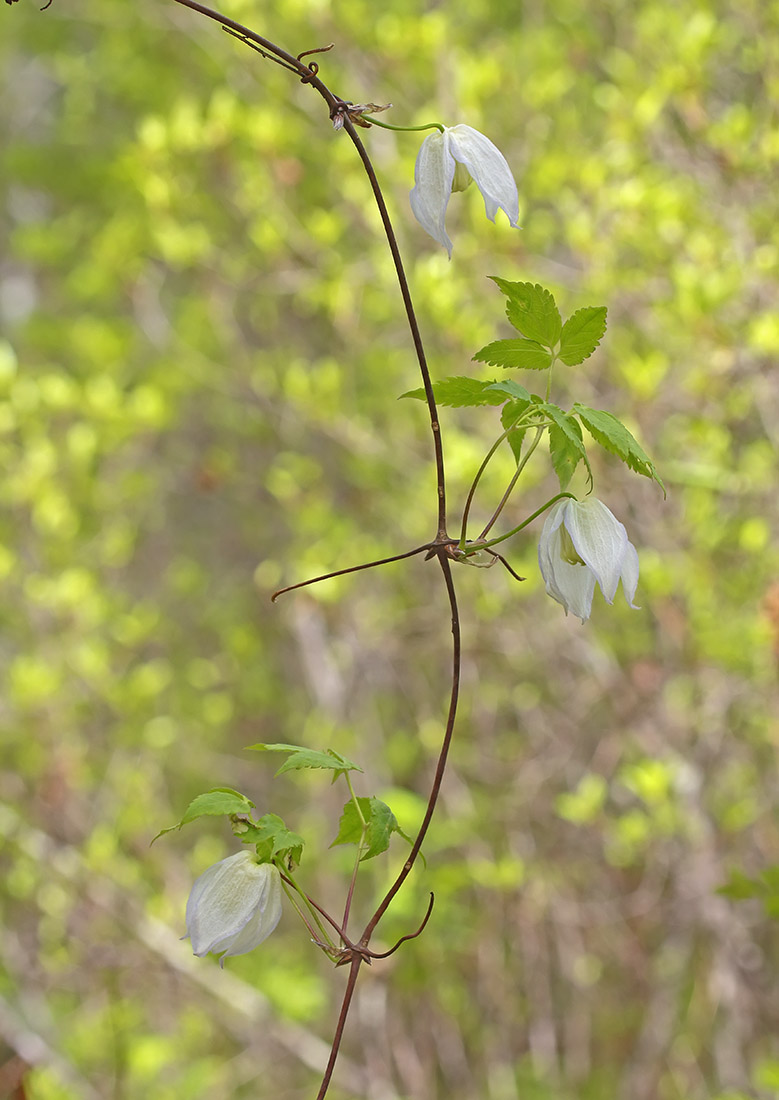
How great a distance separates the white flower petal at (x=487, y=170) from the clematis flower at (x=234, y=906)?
0.44 metres

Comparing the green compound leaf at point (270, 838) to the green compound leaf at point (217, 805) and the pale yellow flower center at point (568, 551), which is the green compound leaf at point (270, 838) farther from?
the pale yellow flower center at point (568, 551)

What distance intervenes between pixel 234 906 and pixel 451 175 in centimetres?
48

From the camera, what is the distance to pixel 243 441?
11.2ft

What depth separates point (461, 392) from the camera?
0.64 metres

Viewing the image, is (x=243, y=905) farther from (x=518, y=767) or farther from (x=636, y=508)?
(x=518, y=767)

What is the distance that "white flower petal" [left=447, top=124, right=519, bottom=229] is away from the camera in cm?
61

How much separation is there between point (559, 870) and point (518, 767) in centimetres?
27

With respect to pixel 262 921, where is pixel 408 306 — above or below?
above

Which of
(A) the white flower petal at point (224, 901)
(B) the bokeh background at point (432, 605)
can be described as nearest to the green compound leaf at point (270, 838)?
(A) the white flower petal at point (224, 901)

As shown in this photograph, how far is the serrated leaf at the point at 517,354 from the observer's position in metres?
0.66

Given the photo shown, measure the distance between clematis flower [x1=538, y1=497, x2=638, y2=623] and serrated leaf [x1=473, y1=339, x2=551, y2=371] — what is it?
0.35 ft

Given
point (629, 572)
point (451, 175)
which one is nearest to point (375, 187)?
point (451, 175)

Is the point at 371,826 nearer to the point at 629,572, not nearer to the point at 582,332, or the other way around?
the point at 629,572

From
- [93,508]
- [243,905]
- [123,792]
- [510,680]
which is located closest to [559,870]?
[510,680]
